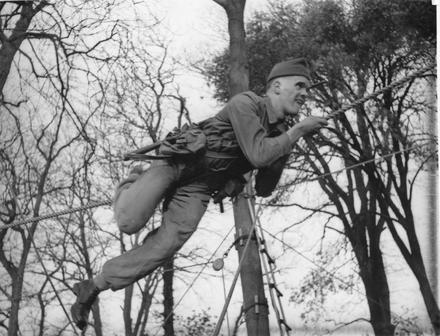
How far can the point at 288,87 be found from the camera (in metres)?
2.52

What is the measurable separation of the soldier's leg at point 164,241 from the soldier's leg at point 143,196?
8 centimetres

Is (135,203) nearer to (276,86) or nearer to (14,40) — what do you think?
(276,86)

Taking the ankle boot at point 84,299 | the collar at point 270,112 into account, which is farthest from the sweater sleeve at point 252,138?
the ankle boot at point 84,299

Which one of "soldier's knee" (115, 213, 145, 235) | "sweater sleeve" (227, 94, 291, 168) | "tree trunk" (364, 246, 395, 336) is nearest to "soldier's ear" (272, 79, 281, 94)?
"sweater sleeve" (227, 94, 291, 168)

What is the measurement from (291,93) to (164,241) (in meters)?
0.69

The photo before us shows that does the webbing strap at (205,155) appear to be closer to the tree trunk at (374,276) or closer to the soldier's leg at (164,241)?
the soldier's leg at (164,241)

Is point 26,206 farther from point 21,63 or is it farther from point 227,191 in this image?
point 227,191

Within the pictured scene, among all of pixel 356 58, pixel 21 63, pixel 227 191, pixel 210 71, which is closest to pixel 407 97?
pixel 356 58

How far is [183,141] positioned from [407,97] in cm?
469

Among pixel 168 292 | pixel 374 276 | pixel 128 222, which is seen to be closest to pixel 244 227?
pixel 168 292

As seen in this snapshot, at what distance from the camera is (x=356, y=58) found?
6.83 m

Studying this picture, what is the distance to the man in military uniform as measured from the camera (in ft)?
7.64

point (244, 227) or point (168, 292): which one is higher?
point (244, 227)

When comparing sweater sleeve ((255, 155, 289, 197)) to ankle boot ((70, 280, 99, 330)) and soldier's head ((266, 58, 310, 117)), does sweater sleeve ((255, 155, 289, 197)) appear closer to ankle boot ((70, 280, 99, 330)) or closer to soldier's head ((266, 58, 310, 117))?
soldier's head ((266, 58, 310, 117))
